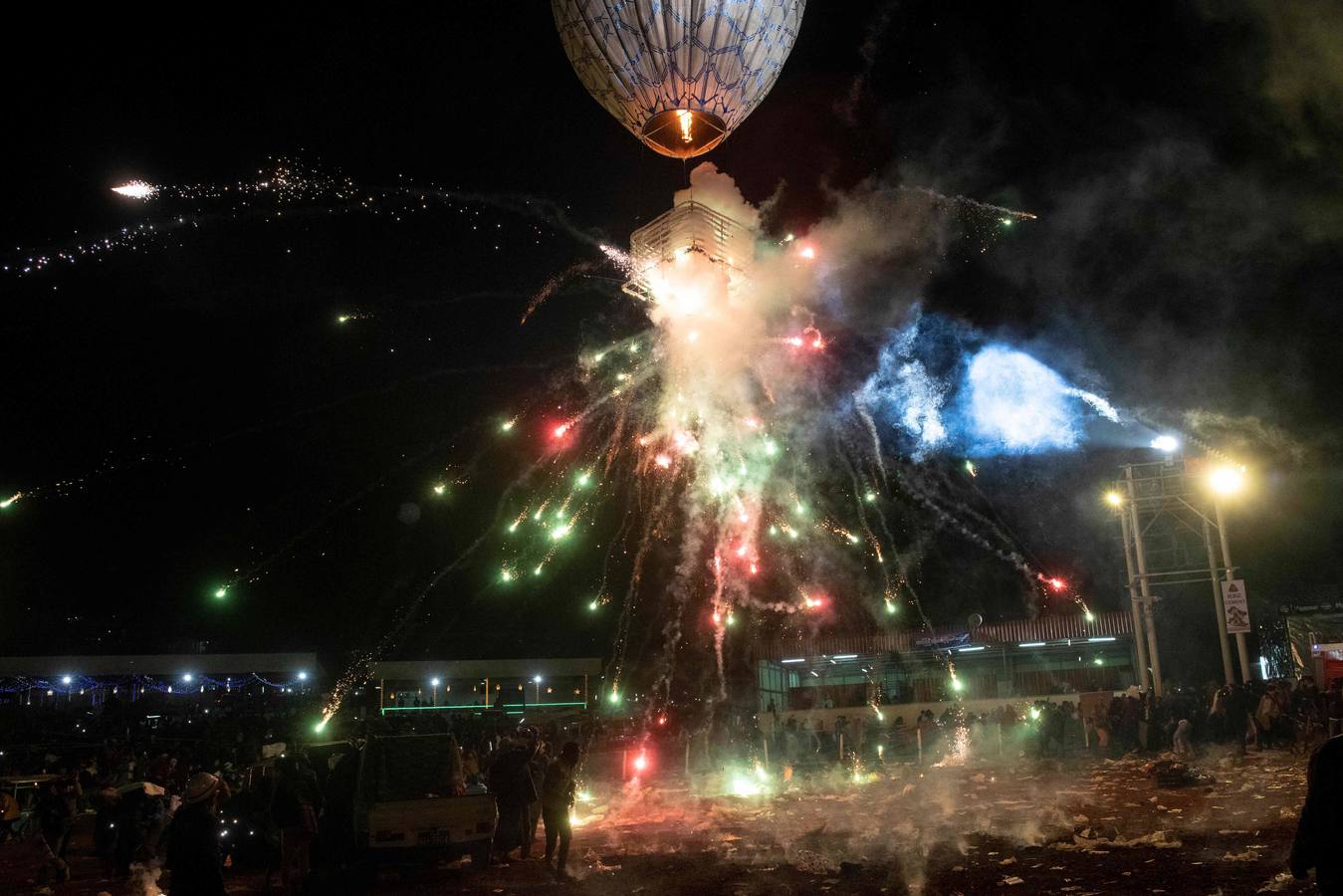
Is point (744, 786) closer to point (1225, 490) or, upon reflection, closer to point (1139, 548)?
point (1139, 548)

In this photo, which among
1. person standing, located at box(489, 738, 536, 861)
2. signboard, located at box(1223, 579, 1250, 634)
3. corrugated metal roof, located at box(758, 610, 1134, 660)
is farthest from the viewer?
corrugated metal roof, located at box(758, 610, 1134, 660)

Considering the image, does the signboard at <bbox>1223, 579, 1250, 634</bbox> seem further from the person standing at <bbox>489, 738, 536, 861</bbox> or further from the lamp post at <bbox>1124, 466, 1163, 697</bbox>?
the person standing at <bbox>489, 738, 536, 861</bbox>

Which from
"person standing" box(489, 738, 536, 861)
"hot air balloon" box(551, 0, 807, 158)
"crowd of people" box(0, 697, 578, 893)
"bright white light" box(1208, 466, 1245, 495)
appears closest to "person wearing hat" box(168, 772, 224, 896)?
"crowd of people" box(0, 697, 578, 893)

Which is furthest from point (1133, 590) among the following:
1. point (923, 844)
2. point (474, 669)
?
point (474, 669)

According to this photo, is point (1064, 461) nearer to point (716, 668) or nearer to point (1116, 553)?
point (1116, 553)

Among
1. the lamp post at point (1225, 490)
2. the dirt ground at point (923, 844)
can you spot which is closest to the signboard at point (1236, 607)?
the lamp post at point (1225, 490)

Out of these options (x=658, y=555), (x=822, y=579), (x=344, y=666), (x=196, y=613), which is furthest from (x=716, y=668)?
(x=196, y=613)

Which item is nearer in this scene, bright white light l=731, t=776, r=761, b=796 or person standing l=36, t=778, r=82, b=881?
person standing l=36, t=778, r=82, b=881
